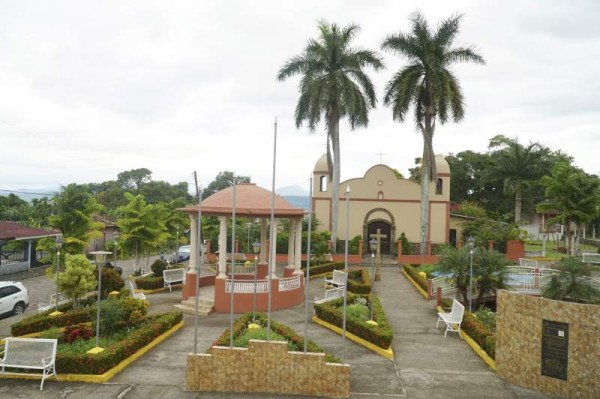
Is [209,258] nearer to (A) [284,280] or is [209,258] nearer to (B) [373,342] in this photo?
(A) [284,280]

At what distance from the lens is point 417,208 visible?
38250 millimetres

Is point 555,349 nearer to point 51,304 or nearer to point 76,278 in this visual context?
point 76,278

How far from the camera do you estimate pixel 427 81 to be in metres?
33.5

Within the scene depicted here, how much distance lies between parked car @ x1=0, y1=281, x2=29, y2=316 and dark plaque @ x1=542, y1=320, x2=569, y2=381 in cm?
1749

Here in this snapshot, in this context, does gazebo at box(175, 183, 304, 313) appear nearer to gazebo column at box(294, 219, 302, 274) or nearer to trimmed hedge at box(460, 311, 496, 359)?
gazebo column at box(294, 219, 302, 274)

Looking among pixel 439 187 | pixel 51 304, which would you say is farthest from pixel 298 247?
pixel 439 187

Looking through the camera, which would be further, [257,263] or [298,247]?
[298,247]

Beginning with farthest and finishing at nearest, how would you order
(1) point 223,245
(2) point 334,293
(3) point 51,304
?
(2) point 334,293 < (3) point 51,304 < (1) point 223,245

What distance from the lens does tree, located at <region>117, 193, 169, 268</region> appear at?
27109 millimetres

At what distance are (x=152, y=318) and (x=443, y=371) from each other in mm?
8849

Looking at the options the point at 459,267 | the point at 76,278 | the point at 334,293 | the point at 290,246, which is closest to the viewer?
the point at 76,278

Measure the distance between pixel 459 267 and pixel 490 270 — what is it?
3.59 feet

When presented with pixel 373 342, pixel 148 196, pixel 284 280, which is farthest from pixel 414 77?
pixel 148 196

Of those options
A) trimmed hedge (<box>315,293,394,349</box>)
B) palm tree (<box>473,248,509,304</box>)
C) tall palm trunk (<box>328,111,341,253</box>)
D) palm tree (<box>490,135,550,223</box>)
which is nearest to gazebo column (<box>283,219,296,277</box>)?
trimmed hedge (<box>315,293,394,349</box>)
